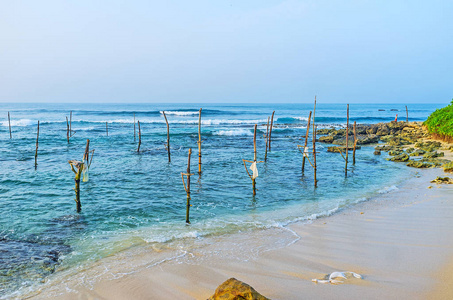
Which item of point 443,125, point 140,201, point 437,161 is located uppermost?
point 443,125

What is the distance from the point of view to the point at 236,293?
4.32m

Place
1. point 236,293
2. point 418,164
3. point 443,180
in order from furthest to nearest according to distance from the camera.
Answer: point 418,164, point 443,180, point 236,293

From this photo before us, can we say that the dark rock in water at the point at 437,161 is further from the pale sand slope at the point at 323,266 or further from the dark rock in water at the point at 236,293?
the dark rock in water at the point at 236,293

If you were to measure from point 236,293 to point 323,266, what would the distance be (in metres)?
2.59

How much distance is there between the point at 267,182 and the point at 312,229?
20.9 feet

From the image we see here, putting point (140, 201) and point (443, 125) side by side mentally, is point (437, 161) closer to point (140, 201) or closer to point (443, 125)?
point (443, 125)

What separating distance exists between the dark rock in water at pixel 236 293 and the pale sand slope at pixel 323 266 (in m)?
0.92

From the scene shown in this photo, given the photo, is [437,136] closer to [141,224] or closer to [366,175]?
[366,175]

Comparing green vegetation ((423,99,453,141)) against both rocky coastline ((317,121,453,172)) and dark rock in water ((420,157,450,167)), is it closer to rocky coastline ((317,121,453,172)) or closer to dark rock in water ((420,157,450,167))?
rocky coastline ((317,121,453,172))

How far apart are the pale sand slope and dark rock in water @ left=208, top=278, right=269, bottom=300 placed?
92cm

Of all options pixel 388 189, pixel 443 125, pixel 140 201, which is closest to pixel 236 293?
pixel 140 201

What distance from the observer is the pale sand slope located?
5.28 meters

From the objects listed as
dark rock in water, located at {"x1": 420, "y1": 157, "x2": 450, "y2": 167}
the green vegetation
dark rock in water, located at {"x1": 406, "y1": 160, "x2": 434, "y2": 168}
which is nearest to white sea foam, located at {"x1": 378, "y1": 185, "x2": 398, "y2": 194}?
dark rock in water, located at {"x1": 406, "y1": 160, "x2": 434, "y2": 168}

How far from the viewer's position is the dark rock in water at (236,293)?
4285 mm
